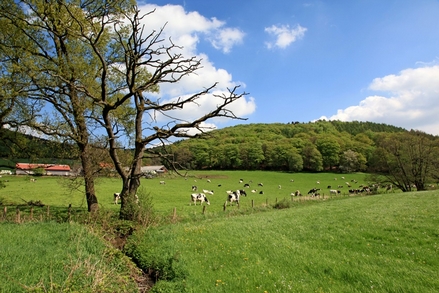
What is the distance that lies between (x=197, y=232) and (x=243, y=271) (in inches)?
243

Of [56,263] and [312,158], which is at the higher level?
[312,158]

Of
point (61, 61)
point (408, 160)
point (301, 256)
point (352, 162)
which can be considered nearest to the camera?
point (301, 256)

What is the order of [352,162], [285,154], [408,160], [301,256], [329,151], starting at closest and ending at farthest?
[301,256]
[408,160]
[352,162]
[329,151]
[285,154]

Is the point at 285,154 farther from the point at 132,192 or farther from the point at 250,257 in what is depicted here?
the point at 250,257

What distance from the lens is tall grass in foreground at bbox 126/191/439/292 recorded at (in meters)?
7.77

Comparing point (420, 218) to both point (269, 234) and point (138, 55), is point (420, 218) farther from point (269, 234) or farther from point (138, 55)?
point (138, 55)

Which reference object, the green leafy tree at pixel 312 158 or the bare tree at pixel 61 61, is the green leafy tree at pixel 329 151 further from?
the bare tree at pixel 61 61

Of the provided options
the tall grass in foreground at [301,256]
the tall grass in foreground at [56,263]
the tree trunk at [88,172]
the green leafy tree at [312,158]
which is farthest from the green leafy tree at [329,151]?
the tall grass in foreground at [56,263]

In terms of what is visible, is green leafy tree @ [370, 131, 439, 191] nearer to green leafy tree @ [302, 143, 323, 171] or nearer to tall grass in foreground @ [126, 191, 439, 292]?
tall grass in foreground @ [126, 191, 439, 292]

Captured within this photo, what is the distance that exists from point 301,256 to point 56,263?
312 inches

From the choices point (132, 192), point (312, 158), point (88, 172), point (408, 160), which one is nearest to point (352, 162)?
point (312, 158)

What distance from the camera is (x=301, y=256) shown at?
9938 mm

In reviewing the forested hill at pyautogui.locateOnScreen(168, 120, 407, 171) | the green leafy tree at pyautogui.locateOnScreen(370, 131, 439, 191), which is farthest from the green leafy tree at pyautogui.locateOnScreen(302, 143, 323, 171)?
the green leafy tree at pyautogui.locateOnScreen(370, 131, 439, 191)

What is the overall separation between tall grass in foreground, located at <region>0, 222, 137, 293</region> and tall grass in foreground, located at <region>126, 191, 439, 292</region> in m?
1.47
